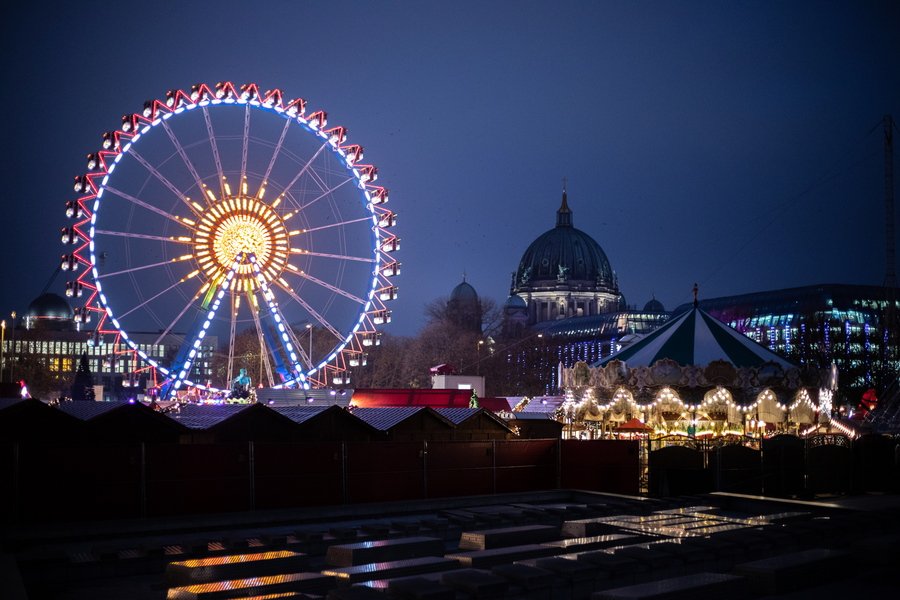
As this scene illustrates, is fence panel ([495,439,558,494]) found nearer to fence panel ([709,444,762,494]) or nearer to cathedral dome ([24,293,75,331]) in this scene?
fence panel ([709,444,762,494])

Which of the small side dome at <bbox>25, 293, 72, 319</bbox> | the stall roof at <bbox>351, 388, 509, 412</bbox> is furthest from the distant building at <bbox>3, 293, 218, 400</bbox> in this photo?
the stall roof at <bbox>351, 388, 509, 412</bbox>

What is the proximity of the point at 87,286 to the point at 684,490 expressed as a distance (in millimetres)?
25187

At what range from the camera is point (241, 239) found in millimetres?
45594

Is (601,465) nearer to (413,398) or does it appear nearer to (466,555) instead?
(466,555)

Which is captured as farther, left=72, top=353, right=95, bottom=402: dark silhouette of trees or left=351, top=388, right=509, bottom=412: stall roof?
left=72, top=353, right=95, bottom=402: dark silhouette of trees

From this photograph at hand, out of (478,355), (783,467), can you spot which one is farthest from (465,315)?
(783,467)

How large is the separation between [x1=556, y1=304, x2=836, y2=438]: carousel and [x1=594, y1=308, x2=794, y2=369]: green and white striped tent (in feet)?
0.14

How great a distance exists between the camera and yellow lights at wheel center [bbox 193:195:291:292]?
45.2 metres

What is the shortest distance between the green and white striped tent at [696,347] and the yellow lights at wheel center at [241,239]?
49.5 feet

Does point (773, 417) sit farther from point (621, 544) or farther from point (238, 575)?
point (238, 575)

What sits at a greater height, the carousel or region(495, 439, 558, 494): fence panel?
the carousel

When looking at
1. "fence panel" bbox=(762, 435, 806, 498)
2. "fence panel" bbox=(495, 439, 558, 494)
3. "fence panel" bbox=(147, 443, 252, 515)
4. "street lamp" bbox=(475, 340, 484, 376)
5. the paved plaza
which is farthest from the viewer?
"street lamp" bbox=(475, 340, 484, 376)

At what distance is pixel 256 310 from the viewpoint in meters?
46.2

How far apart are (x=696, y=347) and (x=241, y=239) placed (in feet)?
64.9
